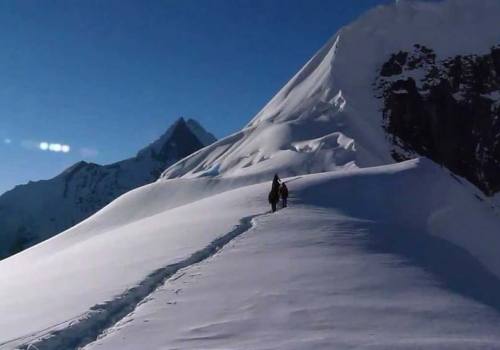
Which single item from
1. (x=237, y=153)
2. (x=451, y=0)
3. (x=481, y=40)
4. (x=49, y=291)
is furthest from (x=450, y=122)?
(x=49, y=291)

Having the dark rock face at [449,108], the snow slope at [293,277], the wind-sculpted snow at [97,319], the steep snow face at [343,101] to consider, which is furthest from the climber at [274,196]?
the dark rock face at [449,108]

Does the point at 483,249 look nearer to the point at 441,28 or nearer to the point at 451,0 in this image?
the point at 441,28

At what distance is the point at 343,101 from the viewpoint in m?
97.8

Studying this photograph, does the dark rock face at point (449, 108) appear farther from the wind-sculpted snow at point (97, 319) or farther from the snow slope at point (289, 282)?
the wind-sculpted snow at point (97, 319)

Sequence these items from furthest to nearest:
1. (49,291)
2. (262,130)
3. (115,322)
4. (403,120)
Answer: (403,120), (262,130), (49,291), (115,322)

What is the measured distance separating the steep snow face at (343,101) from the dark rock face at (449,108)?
9.33ft

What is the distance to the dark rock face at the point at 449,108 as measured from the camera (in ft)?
345

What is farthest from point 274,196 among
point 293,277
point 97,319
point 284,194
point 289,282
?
point 97,319

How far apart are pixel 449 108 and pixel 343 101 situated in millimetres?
27264

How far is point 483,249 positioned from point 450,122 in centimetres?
9014

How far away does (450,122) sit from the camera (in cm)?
11119

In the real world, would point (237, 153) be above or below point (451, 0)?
below

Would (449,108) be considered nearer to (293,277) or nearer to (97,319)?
(293,277)

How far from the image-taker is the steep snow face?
7081 centimetres
